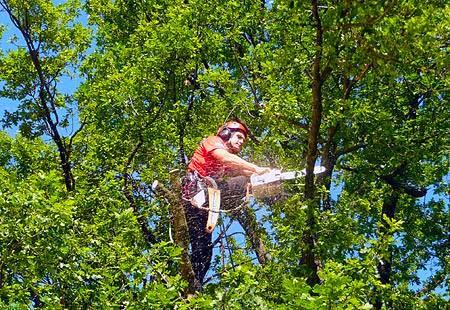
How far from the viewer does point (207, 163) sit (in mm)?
9430

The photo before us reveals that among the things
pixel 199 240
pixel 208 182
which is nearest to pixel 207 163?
pixel 208 182

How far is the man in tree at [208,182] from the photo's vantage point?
923 centimetres

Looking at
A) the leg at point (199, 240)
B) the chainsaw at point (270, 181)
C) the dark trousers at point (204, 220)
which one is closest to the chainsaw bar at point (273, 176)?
the chainsaw at point (270, 181)

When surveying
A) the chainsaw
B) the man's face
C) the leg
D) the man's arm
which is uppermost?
the man's face

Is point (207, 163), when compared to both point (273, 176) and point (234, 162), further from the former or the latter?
point (273, 176)

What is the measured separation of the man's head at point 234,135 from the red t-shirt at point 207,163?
0.25m

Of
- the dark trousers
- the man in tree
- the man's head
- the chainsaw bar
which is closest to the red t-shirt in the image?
the man in tree

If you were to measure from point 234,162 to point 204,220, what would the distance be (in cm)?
83

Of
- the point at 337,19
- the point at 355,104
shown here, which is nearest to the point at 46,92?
the point at 355,104

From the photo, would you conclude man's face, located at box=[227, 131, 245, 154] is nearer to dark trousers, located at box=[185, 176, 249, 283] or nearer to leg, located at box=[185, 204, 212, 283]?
dark trousers, located at box=[185, 176, 249, 283]

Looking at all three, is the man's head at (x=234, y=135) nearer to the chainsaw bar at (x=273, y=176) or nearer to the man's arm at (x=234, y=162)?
the man's arm at (x=234, y=162)

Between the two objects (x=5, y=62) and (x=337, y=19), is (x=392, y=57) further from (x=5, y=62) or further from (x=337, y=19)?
(x=5, y=62)

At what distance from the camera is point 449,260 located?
12.4m

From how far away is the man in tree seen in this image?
9227 mm
